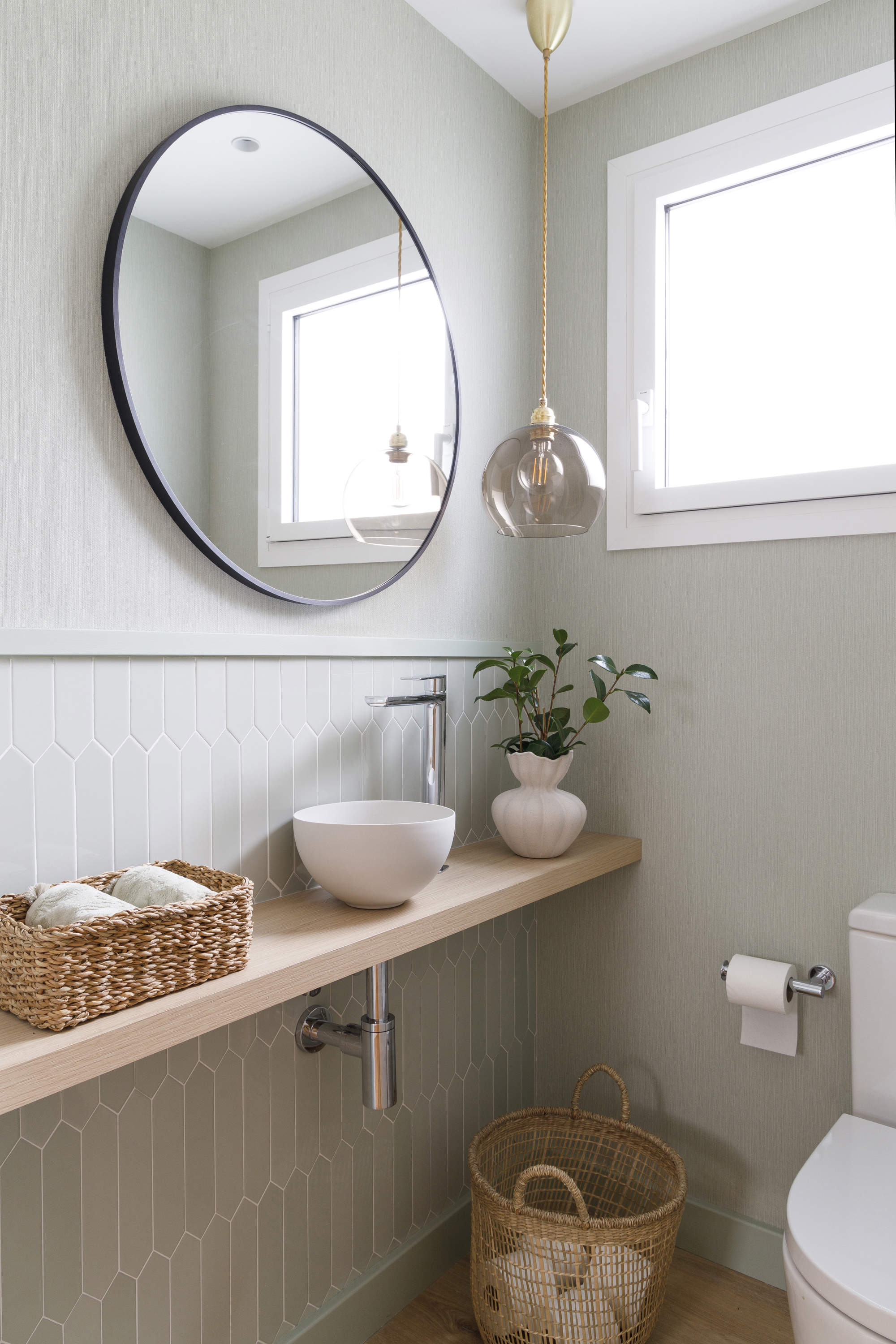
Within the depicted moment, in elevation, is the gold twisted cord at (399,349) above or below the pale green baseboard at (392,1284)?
above

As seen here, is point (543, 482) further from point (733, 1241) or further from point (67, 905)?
point (733, 1241)

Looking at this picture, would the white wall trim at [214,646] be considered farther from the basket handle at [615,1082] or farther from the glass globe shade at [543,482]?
the basket handle at [615,1082]

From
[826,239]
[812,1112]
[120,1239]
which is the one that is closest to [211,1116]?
[120,1239]

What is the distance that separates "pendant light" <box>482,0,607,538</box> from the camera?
1.25 metres

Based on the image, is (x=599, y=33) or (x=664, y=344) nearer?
(x=599, y=33)

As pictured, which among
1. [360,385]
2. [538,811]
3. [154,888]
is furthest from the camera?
[538,811]

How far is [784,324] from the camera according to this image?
5.52ft

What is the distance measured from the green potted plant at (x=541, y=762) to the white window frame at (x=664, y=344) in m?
0.33

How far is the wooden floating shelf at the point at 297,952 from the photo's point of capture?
0.80 meters

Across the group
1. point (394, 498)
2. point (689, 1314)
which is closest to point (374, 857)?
point (394, 498)

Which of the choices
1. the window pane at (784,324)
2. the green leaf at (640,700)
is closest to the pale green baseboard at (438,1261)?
the green leaf at (640,700)

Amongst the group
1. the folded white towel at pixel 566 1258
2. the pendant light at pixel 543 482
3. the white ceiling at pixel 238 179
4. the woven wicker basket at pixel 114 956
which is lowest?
the folded white towel at pixel 566 1258

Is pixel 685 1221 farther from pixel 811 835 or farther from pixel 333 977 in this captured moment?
pixel 333 977

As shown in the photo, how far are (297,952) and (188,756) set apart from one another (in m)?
0.32
